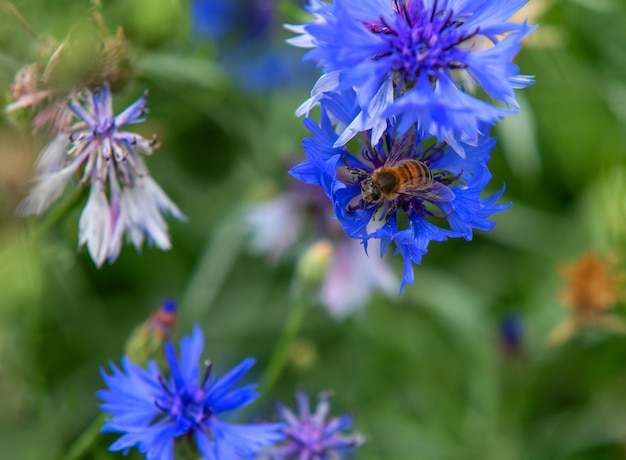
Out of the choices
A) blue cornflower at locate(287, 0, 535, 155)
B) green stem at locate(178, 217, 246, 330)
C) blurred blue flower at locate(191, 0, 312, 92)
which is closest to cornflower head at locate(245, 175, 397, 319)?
green stem at locate(178, 217, 246, 330)

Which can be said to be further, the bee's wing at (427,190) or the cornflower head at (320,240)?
the cornflower head at (320,240)

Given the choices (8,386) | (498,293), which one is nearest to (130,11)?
(8,386)

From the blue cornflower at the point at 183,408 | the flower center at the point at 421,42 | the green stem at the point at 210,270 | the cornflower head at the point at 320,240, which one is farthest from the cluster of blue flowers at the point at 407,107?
the green stem at the point at 210,270

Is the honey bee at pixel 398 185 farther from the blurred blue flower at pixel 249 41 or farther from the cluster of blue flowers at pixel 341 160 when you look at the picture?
the blurred blue flower at pixel 249 41

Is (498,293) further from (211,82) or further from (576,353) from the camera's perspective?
(211,82)

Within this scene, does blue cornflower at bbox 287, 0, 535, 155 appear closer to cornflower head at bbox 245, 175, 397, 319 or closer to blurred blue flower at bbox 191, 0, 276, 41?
cornflower head at bbox 245, 175, 397, 319

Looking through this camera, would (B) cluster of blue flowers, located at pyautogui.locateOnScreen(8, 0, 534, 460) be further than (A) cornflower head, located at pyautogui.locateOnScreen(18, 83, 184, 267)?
No

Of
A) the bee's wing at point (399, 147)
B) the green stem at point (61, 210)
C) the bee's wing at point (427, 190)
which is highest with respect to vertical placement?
the bee's wing at point (399, 147)

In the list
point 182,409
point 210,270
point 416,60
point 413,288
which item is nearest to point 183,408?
point 182,409
